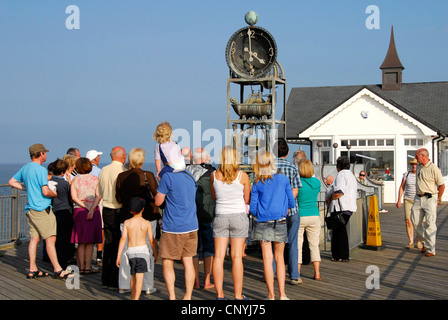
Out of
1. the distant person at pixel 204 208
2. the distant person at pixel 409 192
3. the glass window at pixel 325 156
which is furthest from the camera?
the glass window at pixel 325 156

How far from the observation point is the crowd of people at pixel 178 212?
6.36 metres

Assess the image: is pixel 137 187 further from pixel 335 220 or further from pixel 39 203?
pixel 335 220

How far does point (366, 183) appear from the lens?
21422mm

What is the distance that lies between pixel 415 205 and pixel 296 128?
20310 millimetres

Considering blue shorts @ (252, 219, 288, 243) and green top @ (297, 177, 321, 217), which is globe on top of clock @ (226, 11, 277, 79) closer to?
green top @ (297, 177, 321, 217)

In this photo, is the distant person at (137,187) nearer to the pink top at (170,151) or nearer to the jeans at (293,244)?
the pink top at (170,151)

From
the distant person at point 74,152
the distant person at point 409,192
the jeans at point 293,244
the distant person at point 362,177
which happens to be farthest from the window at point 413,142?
the distant person at point 74,152

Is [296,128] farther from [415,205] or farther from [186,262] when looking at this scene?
[186,262]

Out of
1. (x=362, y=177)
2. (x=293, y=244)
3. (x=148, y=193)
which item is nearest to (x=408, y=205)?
(x=293, y=244)

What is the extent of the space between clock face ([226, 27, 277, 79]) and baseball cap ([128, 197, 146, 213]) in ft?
33.8

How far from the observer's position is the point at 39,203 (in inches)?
323

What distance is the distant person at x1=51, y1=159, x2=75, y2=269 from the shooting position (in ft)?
28.5

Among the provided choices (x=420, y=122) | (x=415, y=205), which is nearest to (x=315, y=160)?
(x=420, y=122)

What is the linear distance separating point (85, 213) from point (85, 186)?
18.0 inches
